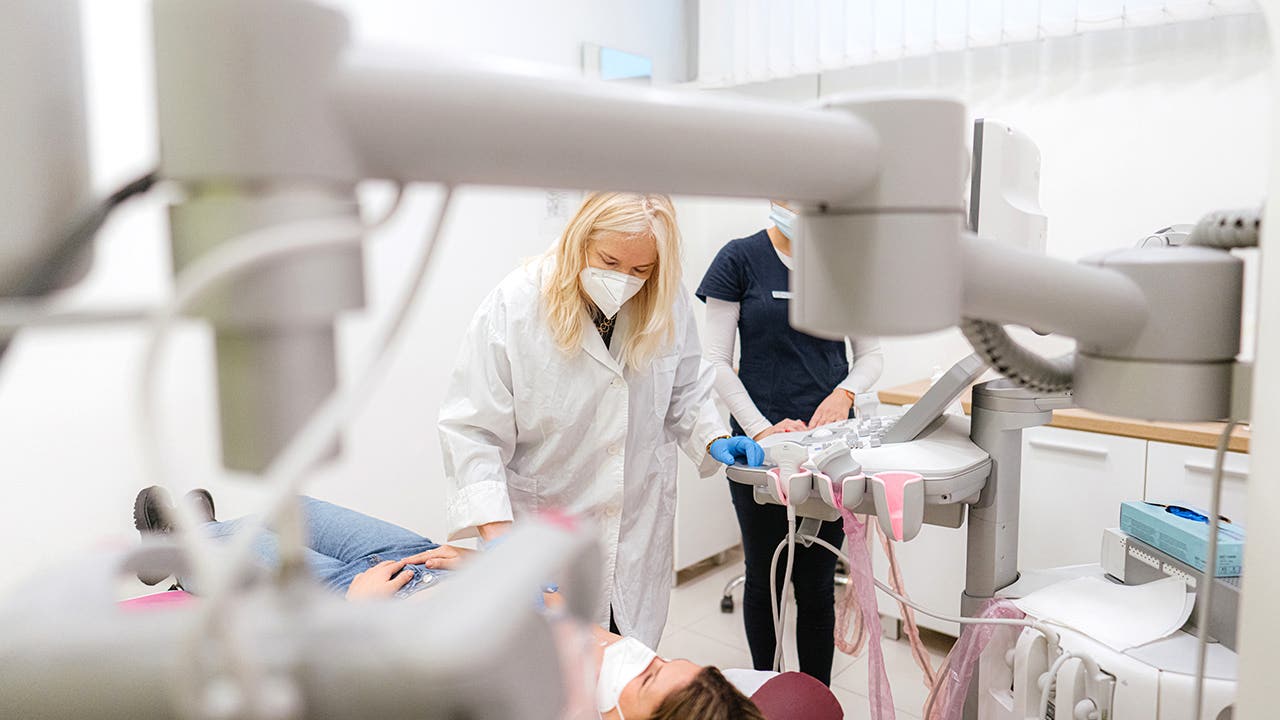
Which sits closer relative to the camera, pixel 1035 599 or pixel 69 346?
pixel 1035 599

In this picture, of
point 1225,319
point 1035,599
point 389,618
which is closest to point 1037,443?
point 1035,599

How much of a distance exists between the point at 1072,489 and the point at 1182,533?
1.09 metres

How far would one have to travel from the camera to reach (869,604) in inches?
48.7

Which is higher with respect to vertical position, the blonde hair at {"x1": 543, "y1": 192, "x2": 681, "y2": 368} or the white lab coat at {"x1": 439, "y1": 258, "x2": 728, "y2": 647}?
the blonde hair at {"x1": 543, "y1": 192, "x2": 681, "y2": 368}

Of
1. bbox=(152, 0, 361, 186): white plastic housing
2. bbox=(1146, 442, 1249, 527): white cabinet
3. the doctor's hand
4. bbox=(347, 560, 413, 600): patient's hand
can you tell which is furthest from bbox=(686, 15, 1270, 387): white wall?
bbox=(152, 0, 361, 186): white plastic housing

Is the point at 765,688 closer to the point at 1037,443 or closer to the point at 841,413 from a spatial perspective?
the point at 841,413

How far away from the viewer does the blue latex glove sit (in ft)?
4.98

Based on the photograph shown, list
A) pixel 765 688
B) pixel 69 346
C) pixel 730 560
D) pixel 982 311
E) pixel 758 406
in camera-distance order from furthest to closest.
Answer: pixel 730 560 < pixel 758 406 < pixel 69 346 < pixel 765 688 < pixel 982 311

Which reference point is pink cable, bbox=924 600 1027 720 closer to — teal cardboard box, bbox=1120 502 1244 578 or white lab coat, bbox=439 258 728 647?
teal cardboard box, bbox=1120 502 1244 578

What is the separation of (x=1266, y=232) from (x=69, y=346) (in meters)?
2.24

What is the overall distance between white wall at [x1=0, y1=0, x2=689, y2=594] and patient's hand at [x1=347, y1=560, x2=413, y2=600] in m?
0.37

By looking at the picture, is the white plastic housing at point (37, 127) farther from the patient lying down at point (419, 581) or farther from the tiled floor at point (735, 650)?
the tiled floor at point (735, 650)

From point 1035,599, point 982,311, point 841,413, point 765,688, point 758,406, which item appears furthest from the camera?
point 758,406

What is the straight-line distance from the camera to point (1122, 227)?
2482 millimetres
